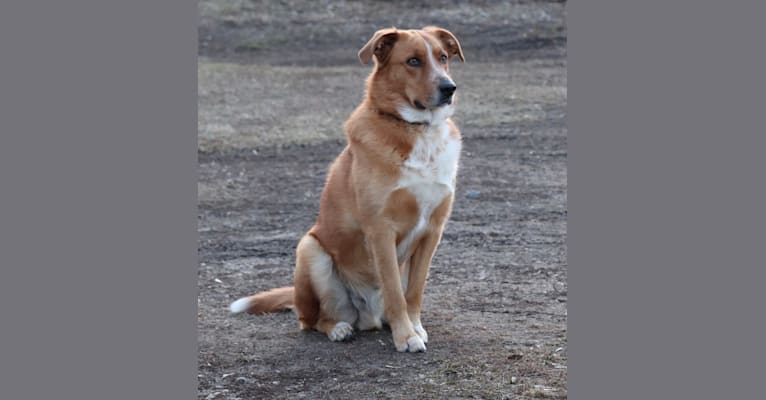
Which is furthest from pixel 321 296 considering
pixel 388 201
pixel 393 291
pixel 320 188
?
pixel 320 188

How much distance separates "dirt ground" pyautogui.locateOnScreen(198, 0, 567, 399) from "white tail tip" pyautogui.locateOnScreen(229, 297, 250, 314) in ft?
0.20

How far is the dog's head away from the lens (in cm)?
595

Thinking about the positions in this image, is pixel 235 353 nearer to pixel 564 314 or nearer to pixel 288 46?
pixel 564 314

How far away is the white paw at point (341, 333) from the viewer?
20.3 feet

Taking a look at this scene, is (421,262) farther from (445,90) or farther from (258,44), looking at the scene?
(258,44)

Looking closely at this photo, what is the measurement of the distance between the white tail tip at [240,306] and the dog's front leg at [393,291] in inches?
41.8

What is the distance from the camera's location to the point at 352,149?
6.16 metres

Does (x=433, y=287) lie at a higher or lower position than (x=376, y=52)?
lower

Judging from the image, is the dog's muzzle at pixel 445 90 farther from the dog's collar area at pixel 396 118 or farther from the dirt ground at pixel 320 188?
the dirt ground at pixel 320 188

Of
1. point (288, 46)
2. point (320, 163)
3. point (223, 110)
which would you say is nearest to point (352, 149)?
point (320, 163)

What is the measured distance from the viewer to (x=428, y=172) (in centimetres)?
592

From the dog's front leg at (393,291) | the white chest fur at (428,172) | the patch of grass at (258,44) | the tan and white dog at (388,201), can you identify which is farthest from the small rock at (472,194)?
the patch of grass at (258,44)

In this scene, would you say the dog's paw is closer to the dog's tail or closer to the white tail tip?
the dog's tail

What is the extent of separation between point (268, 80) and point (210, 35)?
3.44m
